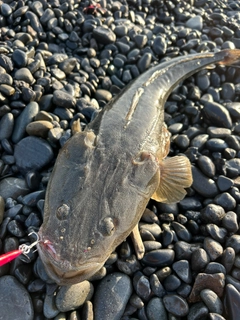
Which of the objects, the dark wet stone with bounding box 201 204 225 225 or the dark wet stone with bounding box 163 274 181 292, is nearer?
the dark wet stone with bounding box 163 274 181 292

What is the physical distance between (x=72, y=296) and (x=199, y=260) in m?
1.35

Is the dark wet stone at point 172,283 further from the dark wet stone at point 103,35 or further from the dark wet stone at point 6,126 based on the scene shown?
the dark wet stone at point 103,35

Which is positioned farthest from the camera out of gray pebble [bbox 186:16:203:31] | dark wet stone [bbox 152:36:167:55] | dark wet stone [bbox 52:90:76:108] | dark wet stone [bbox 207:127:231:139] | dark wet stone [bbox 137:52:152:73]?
gray pebble [bbox 186:16:203:31]

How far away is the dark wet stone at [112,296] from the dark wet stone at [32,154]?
1.64 metres

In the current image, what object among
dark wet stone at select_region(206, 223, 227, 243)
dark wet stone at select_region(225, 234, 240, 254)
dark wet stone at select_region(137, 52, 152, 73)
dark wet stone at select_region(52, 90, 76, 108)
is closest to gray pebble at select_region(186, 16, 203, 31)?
dark wet stone at select_region(137, 52, 152, 73)

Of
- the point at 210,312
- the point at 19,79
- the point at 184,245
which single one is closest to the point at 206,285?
the point at 210,312

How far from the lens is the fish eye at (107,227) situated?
2.91 meters

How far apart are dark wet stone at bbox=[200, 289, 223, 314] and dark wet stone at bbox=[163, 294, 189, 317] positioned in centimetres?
19

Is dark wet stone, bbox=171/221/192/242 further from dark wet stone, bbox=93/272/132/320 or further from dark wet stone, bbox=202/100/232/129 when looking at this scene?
dark wet stone, bbox=202/100/232/129

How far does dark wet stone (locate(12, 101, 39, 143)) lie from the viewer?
14.1ft

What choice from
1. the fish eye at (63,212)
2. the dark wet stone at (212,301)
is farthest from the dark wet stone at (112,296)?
the fish eye at (63,212)

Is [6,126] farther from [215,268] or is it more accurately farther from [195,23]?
[195,23]

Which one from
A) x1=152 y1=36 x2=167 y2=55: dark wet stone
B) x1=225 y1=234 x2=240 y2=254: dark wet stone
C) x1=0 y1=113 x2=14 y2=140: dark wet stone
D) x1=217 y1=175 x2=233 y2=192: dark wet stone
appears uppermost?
x1=152 y1=36 x2=167 y2=55: dark wet stone

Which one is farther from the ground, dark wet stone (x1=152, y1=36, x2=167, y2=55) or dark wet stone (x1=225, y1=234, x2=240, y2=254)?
dark wet stone (x1=152, y1=36, x2=167, y2=55)
